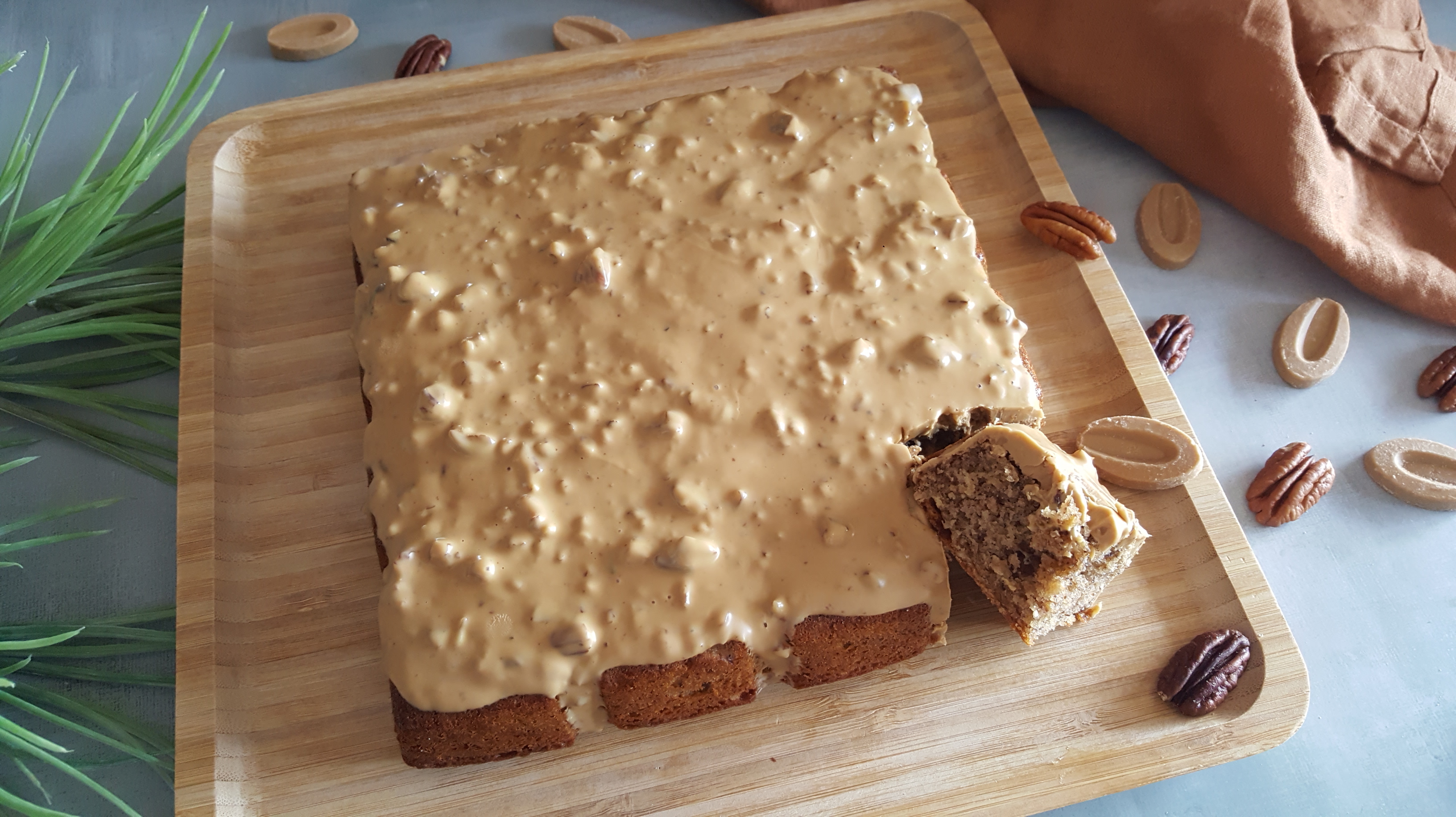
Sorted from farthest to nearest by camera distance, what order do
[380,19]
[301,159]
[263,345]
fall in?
[380,19] < [301,159] < [263,345]

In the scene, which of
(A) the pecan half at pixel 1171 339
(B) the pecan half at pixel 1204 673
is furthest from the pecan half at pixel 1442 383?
(B) the pecan half at pixel 1204 673

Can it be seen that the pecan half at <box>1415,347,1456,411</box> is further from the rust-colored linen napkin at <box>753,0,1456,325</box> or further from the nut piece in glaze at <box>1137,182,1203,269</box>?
the nut piece in glaze at <box>1137,182,1203,269</box>

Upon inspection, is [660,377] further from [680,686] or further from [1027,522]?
[1027,522]

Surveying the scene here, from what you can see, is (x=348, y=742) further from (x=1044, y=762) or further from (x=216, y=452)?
(x=1044, y=762)

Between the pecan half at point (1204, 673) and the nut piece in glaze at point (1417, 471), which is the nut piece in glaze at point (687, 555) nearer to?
the pecan half at point (1204, 673)

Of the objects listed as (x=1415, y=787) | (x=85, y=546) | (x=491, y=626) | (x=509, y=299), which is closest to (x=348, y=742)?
(x=491, y=626)

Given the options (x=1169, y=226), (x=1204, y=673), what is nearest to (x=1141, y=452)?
(x=1204, y=673)
